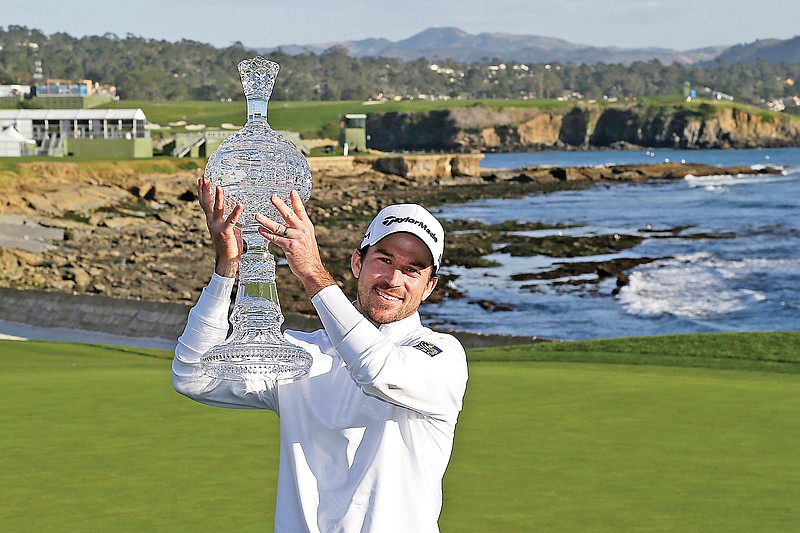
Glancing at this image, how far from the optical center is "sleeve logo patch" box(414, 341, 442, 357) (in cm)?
313

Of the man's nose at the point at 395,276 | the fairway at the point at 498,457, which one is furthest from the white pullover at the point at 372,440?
the fairway at the point at 498,457

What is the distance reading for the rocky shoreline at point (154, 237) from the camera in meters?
34.9

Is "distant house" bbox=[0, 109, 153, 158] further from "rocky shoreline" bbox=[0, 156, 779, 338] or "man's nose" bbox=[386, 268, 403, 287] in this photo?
"man's nose" bbox=[386, 268, 403, 287]

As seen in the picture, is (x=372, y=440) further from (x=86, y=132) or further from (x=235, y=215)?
(x=86, y=132)

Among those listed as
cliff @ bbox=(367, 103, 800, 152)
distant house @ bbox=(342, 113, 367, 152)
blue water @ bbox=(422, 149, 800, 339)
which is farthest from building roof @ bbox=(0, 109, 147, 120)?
cliff @ bbox=(367, 103, 800, 152)

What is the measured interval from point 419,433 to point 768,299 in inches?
1416

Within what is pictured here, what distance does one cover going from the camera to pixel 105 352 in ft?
54.9

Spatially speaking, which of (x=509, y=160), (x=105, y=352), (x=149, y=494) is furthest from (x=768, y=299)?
(x=509, y=160)

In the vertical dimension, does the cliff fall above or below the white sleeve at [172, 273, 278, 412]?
below

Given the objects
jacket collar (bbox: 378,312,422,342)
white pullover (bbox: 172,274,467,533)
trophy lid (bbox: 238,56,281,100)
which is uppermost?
trophy lid (bbox: 238,56,281,100)

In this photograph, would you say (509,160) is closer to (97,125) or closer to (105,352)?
(97,125)

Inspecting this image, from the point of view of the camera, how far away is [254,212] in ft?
11.2

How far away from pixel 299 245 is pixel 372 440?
0.56m

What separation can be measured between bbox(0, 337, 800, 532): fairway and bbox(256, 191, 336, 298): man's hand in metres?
→ 3.43
